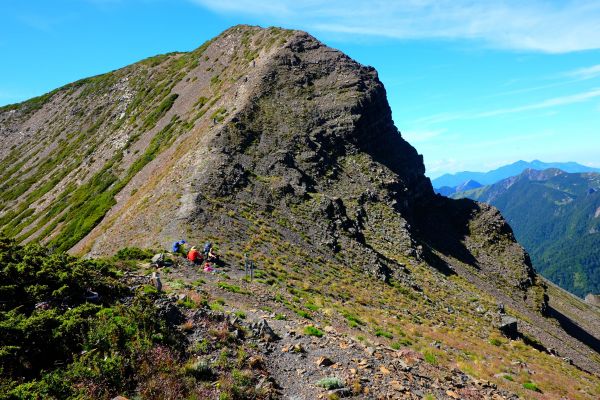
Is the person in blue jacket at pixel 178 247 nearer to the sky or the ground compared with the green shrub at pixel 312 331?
nearer to the sky

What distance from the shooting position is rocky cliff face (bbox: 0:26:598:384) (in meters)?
43.1

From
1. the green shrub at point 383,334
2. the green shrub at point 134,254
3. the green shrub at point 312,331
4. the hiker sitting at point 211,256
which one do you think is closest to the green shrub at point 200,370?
the green shrub at point 312,331

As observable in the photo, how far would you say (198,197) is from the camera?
1681 inches

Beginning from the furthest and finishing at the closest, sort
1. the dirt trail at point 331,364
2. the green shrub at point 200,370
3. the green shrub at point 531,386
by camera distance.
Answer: the green shrub at point 531,386 < the dirt trail at point 331,364 < the green shrub at point 200,370

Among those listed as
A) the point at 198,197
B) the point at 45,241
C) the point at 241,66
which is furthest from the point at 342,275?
the point at 241,66

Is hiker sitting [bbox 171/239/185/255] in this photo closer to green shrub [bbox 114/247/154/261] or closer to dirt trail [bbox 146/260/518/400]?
green shrub [bbox 114/247/154/261]

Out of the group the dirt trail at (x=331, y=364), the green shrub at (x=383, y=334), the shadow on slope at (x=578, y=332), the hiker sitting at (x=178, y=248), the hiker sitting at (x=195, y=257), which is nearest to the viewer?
the dirt trail at (x=331, y=364)

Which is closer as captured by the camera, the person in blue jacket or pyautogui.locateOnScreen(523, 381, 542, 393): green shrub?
pyautogui.locateOnScreen(523, 381, 542, 393): green shrub

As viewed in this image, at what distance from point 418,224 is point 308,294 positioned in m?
49.0

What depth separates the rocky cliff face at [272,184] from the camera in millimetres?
43125

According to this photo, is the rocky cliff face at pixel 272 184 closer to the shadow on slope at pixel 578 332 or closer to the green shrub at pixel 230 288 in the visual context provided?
the shadow on slope at pixel 578 332

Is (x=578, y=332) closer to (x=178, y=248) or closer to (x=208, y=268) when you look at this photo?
(x=208, y=268)

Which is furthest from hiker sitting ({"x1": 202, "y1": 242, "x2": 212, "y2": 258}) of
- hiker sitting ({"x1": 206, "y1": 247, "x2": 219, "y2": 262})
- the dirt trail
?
the dirt trail

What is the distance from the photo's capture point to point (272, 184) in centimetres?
5191
